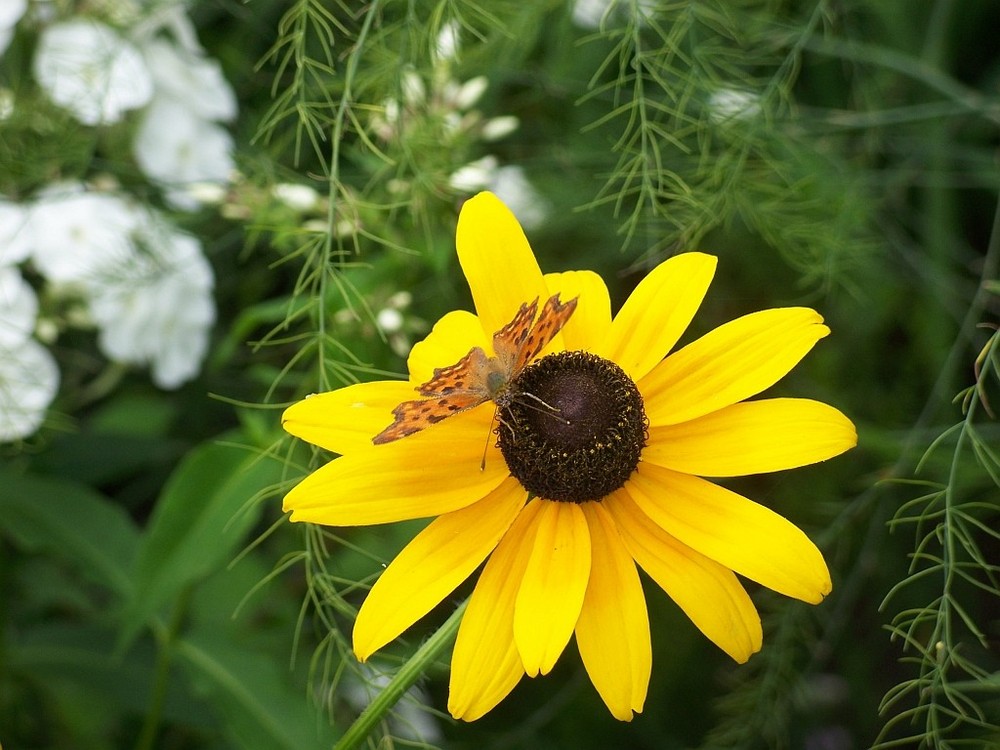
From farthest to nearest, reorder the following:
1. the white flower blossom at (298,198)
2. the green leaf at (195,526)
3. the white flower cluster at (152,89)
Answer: the white flower cluster at (152,89) < the white flower blossom at (298,198) < the green leaf at (195,526)

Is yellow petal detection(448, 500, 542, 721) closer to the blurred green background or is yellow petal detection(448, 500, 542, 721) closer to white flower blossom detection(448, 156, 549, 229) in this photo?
the blurred green background

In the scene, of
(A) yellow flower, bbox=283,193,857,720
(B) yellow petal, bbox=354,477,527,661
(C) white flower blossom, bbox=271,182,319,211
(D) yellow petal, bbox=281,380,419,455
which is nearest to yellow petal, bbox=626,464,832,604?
(A) yellow flower, bbox=283,193,857,720

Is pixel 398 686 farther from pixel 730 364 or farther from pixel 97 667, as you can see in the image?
pixel 97 667

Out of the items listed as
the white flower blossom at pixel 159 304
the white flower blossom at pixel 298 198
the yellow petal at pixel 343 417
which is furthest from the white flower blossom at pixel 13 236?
the yellow petal at pixel 343 417

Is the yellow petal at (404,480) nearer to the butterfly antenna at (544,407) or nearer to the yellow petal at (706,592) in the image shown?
the butterfly antenna at (544,407)

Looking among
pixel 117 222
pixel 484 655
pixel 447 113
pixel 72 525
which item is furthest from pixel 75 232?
pixel 484 655
